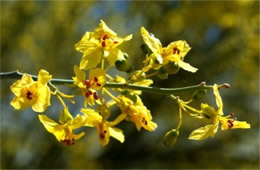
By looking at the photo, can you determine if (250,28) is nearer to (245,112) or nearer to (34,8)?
(245,112)

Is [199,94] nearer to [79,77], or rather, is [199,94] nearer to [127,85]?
[127,85]

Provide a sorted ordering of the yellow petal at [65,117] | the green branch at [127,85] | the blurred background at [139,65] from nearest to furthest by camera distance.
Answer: the green branch at [127,85], the yellow petal at [65,117], the blurred background at [139,65]

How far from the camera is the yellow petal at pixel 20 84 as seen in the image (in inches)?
64.5

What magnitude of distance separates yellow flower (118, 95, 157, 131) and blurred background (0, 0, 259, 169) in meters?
3.30

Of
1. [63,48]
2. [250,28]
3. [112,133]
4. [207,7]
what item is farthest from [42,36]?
[112,133]

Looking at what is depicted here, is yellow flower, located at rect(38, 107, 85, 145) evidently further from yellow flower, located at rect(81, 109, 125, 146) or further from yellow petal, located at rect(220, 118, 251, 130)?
yellow petal, located at rect(220, 118, 251, 130)

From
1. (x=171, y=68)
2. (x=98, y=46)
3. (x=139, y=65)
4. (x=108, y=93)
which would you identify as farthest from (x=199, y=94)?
(x=139, y=65)

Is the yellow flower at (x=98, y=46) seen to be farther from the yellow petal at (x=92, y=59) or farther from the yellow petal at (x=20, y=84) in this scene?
the yellow petal at (x=20, y=84)

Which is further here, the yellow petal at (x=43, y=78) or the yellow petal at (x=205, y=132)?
the yellow petal at (x=205, y=132)

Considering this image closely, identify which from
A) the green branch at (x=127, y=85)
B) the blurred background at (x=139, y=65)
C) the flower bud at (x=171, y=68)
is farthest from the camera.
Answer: the blurred background at (x=139, y=65)

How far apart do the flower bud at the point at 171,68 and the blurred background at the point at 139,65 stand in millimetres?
3351

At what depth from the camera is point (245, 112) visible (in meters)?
5.74

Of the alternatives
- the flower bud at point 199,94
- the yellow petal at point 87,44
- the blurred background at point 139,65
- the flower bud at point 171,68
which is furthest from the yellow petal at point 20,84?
the blurred background at point 139,65

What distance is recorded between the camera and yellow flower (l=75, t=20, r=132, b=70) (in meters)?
1.81
